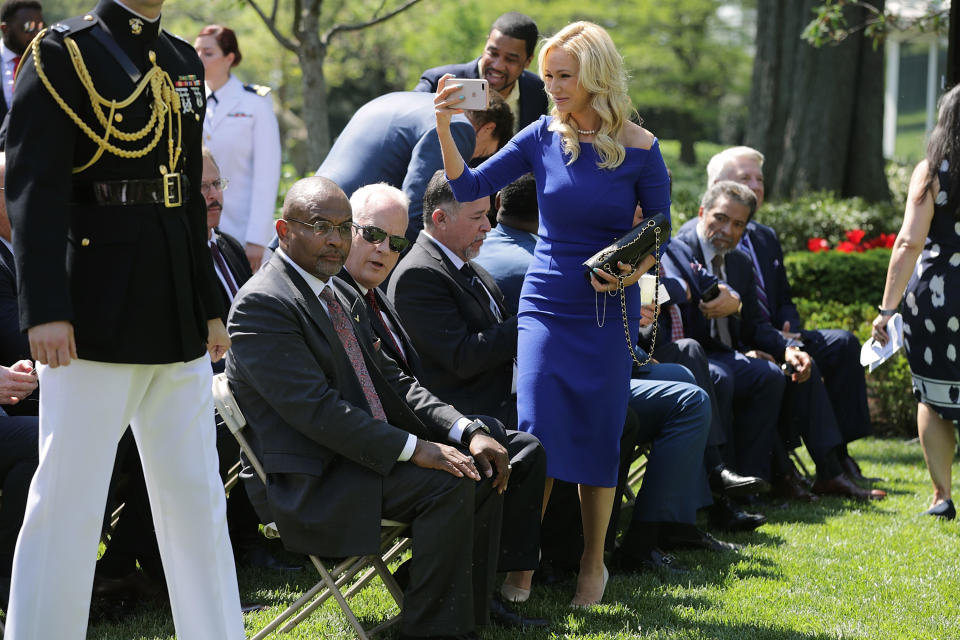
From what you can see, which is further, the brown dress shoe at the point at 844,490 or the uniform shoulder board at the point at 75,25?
the brown dress shoe at the point at 844,490

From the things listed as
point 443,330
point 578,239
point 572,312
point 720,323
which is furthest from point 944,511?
point 443,330

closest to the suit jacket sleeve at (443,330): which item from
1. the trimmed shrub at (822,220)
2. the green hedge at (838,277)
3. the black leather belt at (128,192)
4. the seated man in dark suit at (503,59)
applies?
the seated man in dark suit at (503,59)

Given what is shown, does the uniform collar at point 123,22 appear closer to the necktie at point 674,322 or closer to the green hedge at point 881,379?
the necktie at point 674,322

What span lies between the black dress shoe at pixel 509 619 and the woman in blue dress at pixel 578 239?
24 cm

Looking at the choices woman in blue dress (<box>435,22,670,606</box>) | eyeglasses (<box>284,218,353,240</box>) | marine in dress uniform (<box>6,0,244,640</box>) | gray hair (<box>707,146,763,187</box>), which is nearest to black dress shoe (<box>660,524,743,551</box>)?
woman in blue dress (<box>435,22,670,606</box>)

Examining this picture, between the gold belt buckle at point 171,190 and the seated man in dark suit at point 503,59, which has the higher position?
the seated man in dark suit at point 503,59

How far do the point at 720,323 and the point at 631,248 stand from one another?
7.98 feet

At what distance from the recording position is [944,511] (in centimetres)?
612

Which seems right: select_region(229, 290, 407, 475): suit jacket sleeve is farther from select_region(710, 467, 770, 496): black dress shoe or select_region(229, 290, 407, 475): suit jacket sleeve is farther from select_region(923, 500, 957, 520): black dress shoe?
select_region(923, 500, 957, 520): black dress shoe

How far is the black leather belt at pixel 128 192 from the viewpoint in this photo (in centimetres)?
306

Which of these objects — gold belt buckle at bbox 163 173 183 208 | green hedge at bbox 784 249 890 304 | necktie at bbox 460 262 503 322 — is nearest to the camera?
gold belt buckle at bbox 163 173 183 208

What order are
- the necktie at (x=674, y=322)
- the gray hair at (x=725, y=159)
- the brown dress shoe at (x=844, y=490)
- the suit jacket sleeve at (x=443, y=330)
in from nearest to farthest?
the suit jacket sleeve at (x=443, y=330) < the necktie at (x=674, y=322) < the brown dress shoe at (x=844, y=490) < the gray hair at (x=725, y=159)

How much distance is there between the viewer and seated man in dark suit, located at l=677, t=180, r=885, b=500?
6.45m

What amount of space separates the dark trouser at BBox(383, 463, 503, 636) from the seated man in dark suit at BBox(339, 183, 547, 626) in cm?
48
